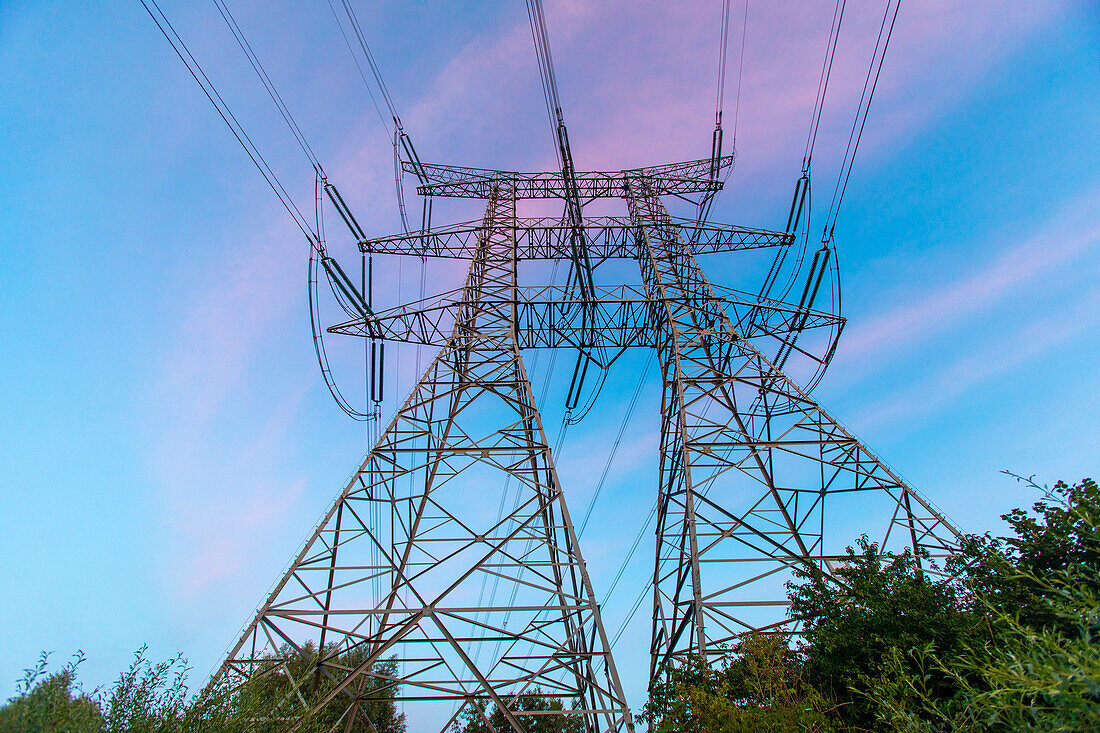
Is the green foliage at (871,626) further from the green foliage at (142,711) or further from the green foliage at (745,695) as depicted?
the green foliage at (142,711)

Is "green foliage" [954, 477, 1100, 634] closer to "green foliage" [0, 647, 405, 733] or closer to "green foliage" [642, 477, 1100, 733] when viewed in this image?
"green foliage" [642, 477, 1100, 733]

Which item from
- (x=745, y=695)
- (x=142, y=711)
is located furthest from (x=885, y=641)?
(x=142, y=711)

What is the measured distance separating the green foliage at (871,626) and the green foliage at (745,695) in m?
0.52

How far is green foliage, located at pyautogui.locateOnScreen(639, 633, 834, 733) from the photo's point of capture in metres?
7.14

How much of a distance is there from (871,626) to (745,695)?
2.35m

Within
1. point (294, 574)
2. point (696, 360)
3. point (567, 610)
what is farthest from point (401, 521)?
point (696, 360)

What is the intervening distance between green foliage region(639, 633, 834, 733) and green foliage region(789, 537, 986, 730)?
1.70 feet

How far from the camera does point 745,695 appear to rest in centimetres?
801

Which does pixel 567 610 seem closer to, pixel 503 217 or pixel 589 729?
pixel 589 729

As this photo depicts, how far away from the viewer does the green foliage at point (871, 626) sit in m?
7.80

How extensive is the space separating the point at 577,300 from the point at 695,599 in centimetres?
868

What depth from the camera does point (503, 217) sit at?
1880 centimetres

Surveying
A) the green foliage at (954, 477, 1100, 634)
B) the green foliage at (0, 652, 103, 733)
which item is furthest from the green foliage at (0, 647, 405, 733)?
the green foliage at (954, 477, 1100, 634)

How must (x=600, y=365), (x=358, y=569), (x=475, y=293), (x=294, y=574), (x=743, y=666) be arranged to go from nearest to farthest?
1. (x=743, y=666)
2. (x=294, y=574)
3. (x=358, y=569)
4. (x=475, y=293)
5. (x=600, y=365)
